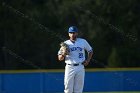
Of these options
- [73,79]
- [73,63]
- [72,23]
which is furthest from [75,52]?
[72,23]

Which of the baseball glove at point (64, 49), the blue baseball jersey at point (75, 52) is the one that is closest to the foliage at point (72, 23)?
the blue baseball jersey at point (75, 52)

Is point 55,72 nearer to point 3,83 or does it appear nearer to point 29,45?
point 3,83

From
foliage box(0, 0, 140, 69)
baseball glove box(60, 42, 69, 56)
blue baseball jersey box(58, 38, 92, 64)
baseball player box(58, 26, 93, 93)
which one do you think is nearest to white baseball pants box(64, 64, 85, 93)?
baseball player box(58, 26, 93, 93)

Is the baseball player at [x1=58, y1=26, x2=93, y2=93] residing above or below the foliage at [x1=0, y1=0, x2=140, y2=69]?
below

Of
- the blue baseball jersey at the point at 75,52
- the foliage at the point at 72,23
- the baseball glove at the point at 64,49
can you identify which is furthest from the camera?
the foliage at the point at 72,23

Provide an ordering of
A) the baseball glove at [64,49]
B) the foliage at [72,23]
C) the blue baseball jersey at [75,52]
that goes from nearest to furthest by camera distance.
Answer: the baseball glove at [64,49]
the blue baseball jersey at [75,52]
the foliage at [72,23]

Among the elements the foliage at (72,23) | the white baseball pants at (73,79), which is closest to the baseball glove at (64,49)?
the white baseball pants at (73,79)

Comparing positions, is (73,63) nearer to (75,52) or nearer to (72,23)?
(75,52)

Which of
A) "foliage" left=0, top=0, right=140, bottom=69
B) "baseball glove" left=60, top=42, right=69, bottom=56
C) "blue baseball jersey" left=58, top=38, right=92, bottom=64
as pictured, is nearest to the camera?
"baseball glove" left=60, top=42, right=69, bottom=56

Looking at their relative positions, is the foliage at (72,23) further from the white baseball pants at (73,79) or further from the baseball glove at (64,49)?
the baseball glove at (64,49)

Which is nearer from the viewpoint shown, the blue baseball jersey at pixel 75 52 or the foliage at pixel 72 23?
the blue baseball jersey at pixel 75 52

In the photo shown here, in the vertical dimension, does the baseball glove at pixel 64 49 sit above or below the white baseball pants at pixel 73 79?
above

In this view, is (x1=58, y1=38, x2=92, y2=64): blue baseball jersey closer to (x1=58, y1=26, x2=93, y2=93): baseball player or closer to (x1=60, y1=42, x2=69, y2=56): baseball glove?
(x1=58, y1=26, x2=93, y2=93): baseball player

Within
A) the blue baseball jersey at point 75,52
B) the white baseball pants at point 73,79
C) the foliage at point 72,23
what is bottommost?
the white baseball pants at point 73,79
